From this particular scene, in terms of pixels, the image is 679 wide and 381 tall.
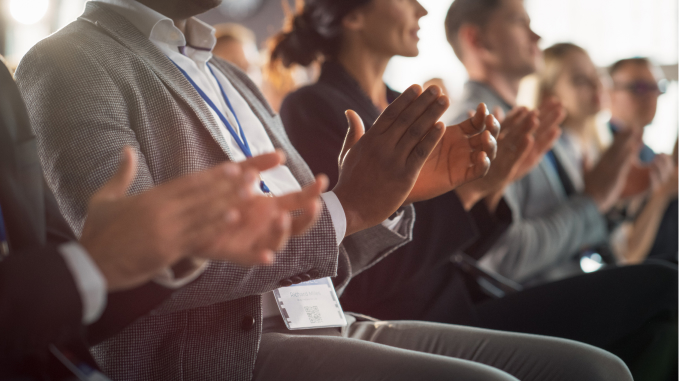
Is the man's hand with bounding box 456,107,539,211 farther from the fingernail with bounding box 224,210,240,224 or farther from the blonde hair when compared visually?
the blonde hair

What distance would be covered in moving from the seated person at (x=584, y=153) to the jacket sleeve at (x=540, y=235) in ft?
1.70

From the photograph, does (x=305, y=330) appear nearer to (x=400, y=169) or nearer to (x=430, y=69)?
(x=400, y=169)

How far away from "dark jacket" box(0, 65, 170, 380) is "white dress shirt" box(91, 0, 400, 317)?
0.31 metres

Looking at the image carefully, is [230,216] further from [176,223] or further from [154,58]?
[154,58]

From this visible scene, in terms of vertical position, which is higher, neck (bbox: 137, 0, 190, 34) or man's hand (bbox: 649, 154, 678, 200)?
neck (bbox: 137, 0, 190, 34)

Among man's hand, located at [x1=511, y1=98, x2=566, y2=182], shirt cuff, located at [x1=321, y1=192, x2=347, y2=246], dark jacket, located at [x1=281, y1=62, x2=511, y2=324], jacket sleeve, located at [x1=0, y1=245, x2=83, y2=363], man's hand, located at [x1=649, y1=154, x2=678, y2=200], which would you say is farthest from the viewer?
man's hand, located at [x1=649, y1=154, x2=678, y2=200]

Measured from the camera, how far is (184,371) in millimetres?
860

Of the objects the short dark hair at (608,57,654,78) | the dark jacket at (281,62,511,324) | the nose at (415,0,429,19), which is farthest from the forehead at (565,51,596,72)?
the dark jacket at (281,62,511,324)

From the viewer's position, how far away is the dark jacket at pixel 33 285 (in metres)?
0.53

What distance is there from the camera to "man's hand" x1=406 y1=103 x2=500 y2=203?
111cm

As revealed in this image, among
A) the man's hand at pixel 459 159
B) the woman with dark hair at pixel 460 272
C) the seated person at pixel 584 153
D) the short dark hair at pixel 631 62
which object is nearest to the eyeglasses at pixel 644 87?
the short dark hair at pixel 631 62

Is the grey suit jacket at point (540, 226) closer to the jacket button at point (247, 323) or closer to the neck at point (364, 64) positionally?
the neck at point (364, 64)

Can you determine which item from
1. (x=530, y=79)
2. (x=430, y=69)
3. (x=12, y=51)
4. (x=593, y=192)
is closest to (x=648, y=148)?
(x=530, y=79)

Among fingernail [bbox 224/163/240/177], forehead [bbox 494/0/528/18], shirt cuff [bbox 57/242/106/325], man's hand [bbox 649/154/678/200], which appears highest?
fingernail [bbox 224/163/240/177]
